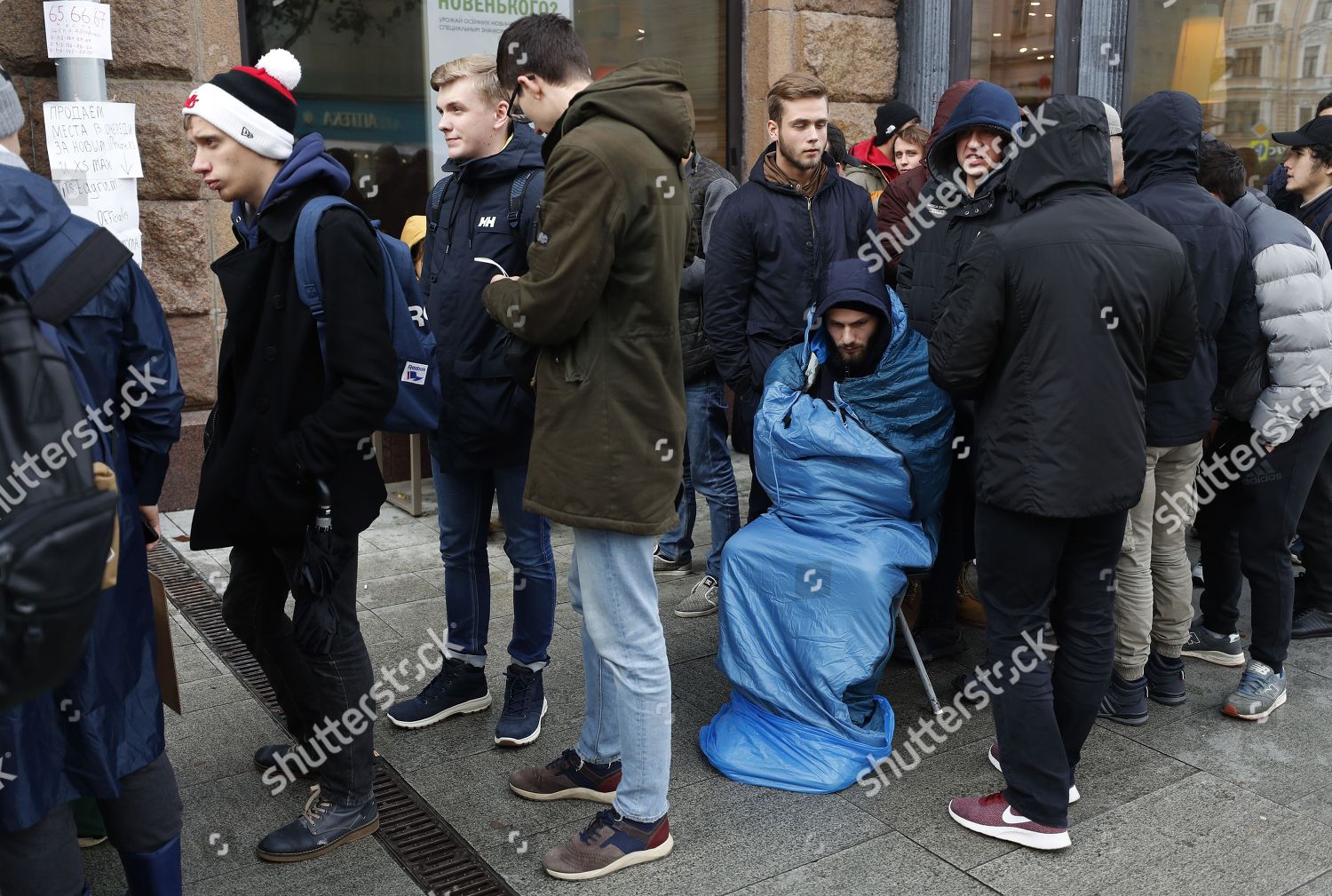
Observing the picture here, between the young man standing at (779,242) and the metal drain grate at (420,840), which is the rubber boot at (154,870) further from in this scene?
the young man standing at (779,242)

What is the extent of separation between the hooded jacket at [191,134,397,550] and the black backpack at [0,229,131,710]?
1.07 metres

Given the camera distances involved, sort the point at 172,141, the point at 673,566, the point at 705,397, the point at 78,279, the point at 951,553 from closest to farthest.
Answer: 1. the point at 78,279
2. the point at 951,553
3. the point at 705,397
4. the point at 673,566
5. the point at 172,141

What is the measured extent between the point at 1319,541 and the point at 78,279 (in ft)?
14.9

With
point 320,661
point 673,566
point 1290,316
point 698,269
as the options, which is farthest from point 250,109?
point 1290,316

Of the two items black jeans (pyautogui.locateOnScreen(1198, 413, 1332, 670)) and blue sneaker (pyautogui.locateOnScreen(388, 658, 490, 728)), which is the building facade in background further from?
black jeans (pyautogui.locateOnScreen(1198, 413, 1332, 670))

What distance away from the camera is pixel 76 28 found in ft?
17.0

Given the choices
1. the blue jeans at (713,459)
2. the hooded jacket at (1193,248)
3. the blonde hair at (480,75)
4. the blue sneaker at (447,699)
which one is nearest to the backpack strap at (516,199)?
the blonde hair at (480,75)

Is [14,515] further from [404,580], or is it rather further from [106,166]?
[106,166]

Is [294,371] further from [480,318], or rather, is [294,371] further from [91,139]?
[91,139]

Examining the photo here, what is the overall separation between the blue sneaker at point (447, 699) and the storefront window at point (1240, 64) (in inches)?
268

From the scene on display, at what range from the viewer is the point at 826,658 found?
142 inches

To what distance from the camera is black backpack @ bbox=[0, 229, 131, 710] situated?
1.61 metres

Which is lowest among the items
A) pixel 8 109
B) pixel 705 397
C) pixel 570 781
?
pixel 570 781

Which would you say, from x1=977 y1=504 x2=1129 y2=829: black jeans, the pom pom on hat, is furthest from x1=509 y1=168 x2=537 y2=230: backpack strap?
x1=977 y1=504 x2=1129 y2=829: black jeans
